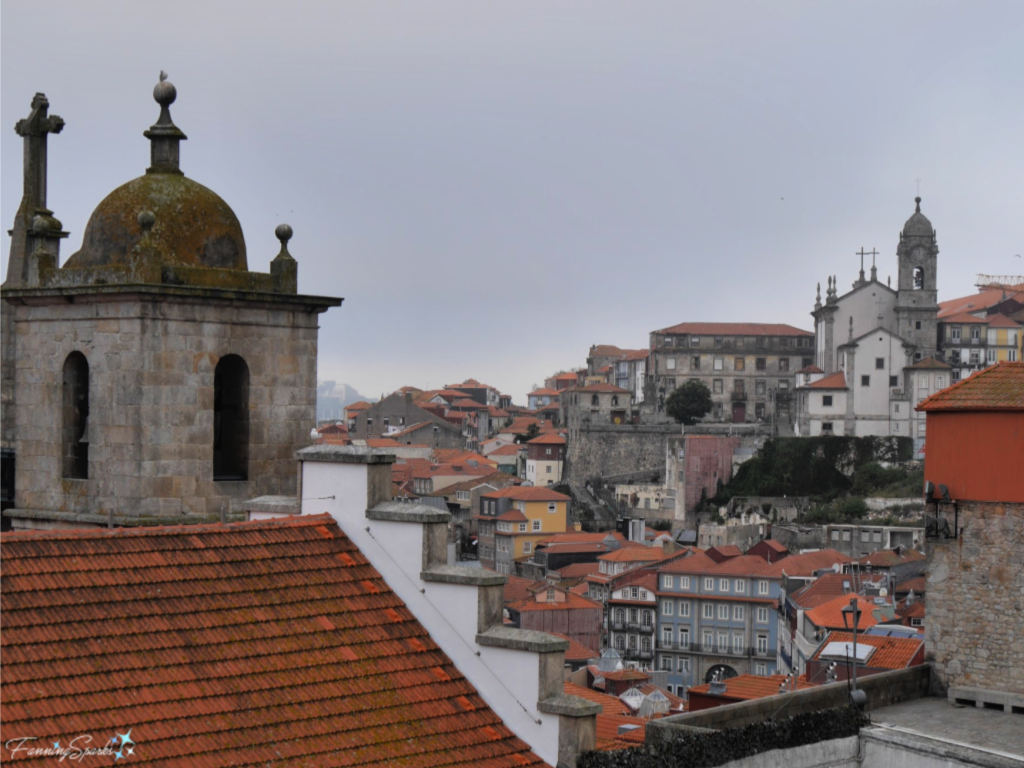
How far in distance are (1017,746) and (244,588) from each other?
24.1 feet

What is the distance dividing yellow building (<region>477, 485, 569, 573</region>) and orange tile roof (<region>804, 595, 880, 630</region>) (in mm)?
31251

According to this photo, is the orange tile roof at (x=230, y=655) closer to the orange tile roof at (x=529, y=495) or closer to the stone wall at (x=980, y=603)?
the stone wall at (x=980, y=603)

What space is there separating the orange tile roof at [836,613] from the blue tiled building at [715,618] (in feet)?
A: 34.8

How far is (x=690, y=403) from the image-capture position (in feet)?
287

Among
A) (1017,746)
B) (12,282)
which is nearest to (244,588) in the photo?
(12,282)

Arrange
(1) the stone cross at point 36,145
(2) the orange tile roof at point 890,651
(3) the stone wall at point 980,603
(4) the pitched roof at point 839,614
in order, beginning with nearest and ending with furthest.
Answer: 1. (1) the stone cross at point 36,145
2. (3) the stone wall at point 980,603
3. (2) the orange tile roof at point 890,651
4. (4) the pitched roof at point 839,614

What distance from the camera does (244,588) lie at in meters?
6.30

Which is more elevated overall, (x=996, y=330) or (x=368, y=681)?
(x=996, y=330)

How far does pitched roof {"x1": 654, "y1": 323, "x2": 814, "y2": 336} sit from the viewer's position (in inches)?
3588

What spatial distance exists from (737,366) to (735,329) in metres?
2.68

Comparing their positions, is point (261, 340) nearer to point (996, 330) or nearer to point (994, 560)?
point (994, 560)

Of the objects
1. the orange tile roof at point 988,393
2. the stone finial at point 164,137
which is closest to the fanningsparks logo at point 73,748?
the stone finial at point 164,137

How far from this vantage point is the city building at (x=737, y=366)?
295ft

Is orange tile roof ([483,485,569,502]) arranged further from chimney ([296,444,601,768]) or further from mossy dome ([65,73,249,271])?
chimney ([296,444,601,768])
